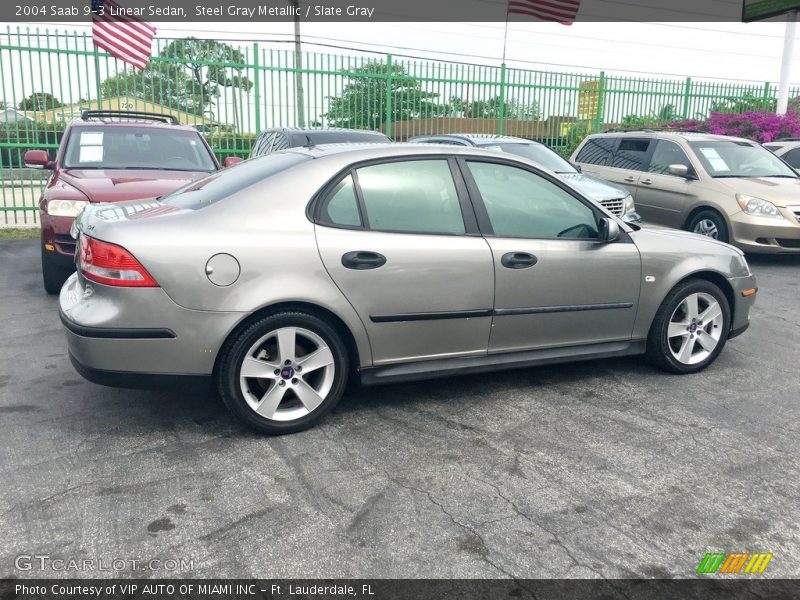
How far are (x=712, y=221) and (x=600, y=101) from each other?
8090 mm

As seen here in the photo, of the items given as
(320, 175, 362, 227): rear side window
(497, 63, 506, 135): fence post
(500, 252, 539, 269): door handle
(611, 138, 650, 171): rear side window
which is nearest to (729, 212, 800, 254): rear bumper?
(611, 138, 650, 171): rear side window

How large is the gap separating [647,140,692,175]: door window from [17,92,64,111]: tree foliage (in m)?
9.27

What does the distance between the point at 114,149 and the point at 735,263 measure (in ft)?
19.6

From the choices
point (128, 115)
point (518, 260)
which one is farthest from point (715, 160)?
point (128, 115)

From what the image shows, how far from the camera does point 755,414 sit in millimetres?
A: 4301

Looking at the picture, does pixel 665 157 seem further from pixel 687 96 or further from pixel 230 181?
pixel 687 96

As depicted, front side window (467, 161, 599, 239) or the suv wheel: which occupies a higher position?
front side window (467, 161, 599, 239)

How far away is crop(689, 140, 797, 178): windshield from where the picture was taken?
972 cm

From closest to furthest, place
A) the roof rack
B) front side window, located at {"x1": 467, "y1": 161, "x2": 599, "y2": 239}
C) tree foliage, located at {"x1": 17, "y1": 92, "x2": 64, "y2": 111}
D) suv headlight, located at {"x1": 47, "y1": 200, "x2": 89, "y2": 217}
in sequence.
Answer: front side window, located at {"x1": 467, "y1": 161, "x2": 599, "y2": 239}, suv headlight, located at {"x1": 47, "y1": 200, "x2": 89, "y2": 217}, the roof rack, tree foliage, located at {"x1": 17, "y1": 92, "x2": 64, "y2": 111}

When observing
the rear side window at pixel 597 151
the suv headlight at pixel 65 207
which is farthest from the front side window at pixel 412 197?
the rear side window at pixel 597 151

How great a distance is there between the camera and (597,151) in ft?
37.7

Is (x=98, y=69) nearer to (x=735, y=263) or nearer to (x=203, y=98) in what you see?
(x=203, y=98)

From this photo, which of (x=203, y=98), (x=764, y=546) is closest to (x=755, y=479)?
(x=764, y=546)

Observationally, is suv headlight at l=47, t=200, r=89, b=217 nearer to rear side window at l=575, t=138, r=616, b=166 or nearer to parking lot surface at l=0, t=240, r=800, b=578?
parking lot surface at l=0, t=240, r=800, b=578
